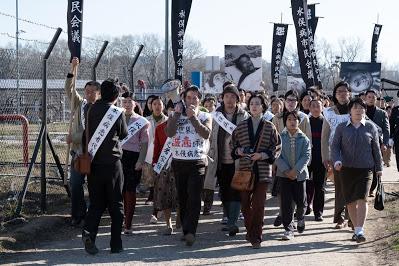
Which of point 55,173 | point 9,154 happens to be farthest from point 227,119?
point 9,154

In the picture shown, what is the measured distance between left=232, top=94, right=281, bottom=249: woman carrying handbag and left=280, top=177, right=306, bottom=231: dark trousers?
67cm

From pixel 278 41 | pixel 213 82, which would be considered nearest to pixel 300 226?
pixel 278 41

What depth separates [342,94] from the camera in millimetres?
9141

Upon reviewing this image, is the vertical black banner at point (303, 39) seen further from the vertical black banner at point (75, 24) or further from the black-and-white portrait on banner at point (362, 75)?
the black-and-white portrait on banner at point (362, 75)

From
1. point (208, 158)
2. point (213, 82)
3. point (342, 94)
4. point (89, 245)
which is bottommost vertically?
point (89, 245)

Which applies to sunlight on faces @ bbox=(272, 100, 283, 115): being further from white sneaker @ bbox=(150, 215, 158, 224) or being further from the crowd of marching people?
white sneaker @ bbox=(150, 215, 158, 224)

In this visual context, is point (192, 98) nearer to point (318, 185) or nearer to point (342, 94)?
point (342, 94)

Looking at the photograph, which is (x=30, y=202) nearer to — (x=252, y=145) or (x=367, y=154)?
(x=252, y=145)

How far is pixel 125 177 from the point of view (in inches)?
329

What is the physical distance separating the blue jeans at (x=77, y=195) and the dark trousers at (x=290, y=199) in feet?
9.01

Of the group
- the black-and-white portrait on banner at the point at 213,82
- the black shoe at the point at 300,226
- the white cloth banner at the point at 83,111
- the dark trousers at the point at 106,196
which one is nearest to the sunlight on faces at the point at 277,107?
the black shoe at the point at 300,226

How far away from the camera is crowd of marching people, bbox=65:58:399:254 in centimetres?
726

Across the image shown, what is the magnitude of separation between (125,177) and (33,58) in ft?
8.57

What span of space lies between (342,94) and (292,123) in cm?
124
